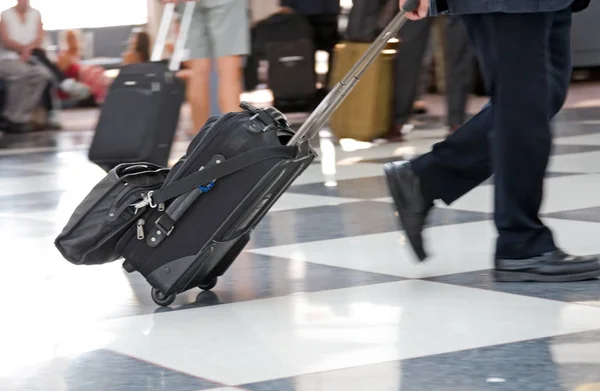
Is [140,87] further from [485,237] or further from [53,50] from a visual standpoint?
[53,50]

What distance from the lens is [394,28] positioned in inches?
100.0

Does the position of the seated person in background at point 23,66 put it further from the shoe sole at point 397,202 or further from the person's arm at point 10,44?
the shoe sole at point 397,202

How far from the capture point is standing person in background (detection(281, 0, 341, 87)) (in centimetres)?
796

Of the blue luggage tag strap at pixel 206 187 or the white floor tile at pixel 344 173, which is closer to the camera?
the blue luggage tag strap at pixel 206 187

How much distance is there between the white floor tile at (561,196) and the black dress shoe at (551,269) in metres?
0.97

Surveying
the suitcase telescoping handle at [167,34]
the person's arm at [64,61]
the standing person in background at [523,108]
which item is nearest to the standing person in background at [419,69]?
the suitcase telescoping handle at [167,34]

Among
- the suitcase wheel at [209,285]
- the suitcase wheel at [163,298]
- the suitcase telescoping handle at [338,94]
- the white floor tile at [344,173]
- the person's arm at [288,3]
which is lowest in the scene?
the person's arm at [288,3]

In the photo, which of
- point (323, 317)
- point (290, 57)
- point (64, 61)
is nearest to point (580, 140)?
point (290, 57)

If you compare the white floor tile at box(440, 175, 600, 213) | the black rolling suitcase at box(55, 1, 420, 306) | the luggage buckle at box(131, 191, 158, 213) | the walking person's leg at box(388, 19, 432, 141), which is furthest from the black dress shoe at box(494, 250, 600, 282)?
the walking person's leg at box(388, 19, 432, 141)

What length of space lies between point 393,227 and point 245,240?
89cm

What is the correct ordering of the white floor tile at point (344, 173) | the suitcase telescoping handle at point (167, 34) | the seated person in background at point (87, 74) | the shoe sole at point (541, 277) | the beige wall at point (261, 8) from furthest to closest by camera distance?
the seated person in background at point (87, 74)
the beige wall at point (261, 8)
the white floor tile at point (344, 173)
the suitcase telescoping handle at point (167, 34)
the shoe sole at point (541, 277)

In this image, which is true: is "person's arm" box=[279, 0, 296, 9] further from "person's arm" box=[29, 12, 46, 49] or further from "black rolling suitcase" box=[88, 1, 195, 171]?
"black rolling suitcase" box=[88, 1, 195, 171]

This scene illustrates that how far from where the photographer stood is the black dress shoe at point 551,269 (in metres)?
2.44

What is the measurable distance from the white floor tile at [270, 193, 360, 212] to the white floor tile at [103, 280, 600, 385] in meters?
1.43
